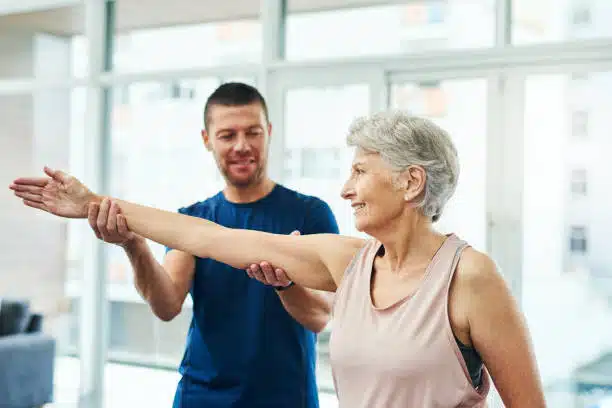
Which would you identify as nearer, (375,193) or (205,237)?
(375,193)

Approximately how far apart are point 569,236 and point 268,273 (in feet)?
8.14

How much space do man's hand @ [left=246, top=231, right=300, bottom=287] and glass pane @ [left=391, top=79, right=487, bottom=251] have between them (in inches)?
92.6

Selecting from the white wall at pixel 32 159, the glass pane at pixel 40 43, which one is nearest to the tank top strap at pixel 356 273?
the glass pane at pixel 40 43

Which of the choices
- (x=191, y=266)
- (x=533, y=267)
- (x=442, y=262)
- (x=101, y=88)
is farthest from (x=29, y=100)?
(x=442, y=262)

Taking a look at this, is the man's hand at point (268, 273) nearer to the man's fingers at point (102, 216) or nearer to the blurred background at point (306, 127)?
the man's fingers at point (102, 216)

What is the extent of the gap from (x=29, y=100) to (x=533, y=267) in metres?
3.98

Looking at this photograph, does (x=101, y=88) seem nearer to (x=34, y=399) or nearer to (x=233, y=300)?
(x=34, y=399)

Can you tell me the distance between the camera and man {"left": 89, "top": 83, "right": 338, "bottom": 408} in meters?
2.07

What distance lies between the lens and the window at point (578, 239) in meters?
3.86

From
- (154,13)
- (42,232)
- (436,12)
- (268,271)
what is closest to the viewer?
(268,271)

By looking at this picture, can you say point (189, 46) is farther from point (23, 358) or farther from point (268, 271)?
point (268, 271)

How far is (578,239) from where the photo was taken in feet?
12.7

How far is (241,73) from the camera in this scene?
4844 mm

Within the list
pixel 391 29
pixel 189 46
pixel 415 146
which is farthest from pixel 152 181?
pixel 415 146
